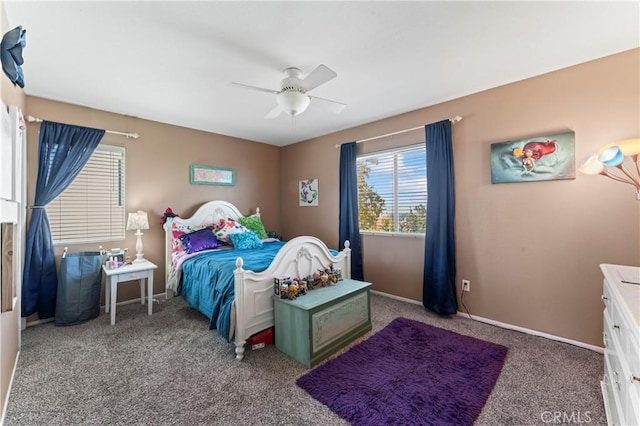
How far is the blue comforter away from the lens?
93.5 inches

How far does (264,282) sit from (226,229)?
5.84 ft

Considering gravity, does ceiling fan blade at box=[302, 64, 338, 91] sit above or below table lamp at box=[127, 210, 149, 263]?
above

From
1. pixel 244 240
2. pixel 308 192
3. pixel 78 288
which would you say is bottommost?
pixel 78 288

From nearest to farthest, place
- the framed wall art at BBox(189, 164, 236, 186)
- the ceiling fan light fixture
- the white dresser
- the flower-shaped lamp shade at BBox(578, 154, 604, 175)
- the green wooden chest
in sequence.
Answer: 1. the white dresser
2. the flower-shaped lamp shade at BBox(578, 154, 604, 175)
3. the green wooden chest
4. the ceiling fan light fixture
5. the framed wall art at BBox(189, 164, 236, 186)

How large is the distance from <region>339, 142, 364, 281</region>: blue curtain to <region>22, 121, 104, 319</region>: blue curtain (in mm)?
3300

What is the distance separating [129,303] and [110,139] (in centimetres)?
211

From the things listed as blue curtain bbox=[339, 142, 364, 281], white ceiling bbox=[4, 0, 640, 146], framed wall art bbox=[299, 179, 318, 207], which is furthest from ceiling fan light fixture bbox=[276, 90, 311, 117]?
framed wall art bbox=[299, 179, 318, 207]

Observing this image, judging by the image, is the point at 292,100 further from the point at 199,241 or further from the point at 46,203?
the point at 46,203

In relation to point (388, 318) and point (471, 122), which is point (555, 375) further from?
point (471, 122)

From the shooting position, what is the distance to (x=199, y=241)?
355 centimetres

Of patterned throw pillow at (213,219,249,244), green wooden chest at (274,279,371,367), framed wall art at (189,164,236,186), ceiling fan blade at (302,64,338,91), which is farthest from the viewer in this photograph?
framed wall art at (189,164,236,186)

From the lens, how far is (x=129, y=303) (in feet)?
11.6

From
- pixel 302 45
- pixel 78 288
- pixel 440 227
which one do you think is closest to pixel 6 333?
pixel 78 288

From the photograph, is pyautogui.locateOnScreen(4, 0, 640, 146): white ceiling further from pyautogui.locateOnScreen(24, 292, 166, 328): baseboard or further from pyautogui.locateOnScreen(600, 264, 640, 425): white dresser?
pyautogui.locateOnScreen(24, 292, 166, 328): baseboard
